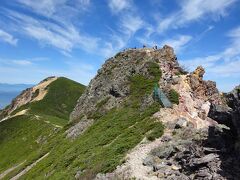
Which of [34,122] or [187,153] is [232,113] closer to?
[187,153]

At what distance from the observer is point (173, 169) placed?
31.7 m

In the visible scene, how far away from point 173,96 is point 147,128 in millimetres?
10618

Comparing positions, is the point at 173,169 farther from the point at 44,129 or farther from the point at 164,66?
the point at 44,129

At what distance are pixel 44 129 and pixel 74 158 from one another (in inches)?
2610

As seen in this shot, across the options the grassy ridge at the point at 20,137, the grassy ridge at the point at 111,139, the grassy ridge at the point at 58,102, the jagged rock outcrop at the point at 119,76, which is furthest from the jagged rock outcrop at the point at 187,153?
the grassy ridge at the point at 58,102

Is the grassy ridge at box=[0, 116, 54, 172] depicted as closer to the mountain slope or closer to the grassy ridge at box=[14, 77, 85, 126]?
the mountain slope

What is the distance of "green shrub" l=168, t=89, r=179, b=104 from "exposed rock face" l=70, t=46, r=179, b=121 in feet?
20.0

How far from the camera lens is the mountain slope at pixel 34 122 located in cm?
9969

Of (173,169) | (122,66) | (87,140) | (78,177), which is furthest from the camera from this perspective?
(122,66)

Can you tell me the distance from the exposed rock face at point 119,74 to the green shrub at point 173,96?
6.09 meters

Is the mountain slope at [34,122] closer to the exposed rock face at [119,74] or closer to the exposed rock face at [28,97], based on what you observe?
the exposed rock face at [28,97]

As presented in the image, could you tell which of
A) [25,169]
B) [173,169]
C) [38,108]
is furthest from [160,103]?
[38,108]

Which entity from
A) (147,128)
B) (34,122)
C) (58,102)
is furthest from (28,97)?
(147,128)

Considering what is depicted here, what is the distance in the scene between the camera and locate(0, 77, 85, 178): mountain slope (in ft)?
327
